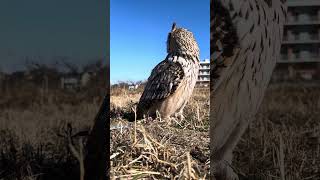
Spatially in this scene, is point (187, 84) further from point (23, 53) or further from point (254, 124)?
point (23, 53)

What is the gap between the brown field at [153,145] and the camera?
1925mm

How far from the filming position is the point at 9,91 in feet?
6.18

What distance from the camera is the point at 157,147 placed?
2129 mm

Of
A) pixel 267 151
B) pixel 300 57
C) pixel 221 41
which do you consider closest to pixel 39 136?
pixel 221 41

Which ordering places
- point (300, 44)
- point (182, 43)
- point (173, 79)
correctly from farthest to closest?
point (173, 79), point (182, 43), point (300, 44)

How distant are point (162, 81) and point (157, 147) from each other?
2.42 feet

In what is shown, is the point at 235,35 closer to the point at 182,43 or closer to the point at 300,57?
the point at 300,57

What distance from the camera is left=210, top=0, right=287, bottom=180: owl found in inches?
76.8

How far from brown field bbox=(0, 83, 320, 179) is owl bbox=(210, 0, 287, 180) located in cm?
Result: 6

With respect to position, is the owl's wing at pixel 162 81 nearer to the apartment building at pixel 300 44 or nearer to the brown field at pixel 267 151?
the brown field at pixel 267 151

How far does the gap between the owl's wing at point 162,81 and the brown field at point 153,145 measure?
471 mm

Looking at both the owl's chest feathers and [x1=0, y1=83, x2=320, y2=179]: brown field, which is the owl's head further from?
[x1=0, y1=83, x2=320, y2=179]: brown field

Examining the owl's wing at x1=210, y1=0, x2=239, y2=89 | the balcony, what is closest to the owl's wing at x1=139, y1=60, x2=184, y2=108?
the owl's wing at x1=210, y1=0, x2=239, y2=89

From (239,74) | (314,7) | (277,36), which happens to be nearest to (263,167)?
(239,74)
